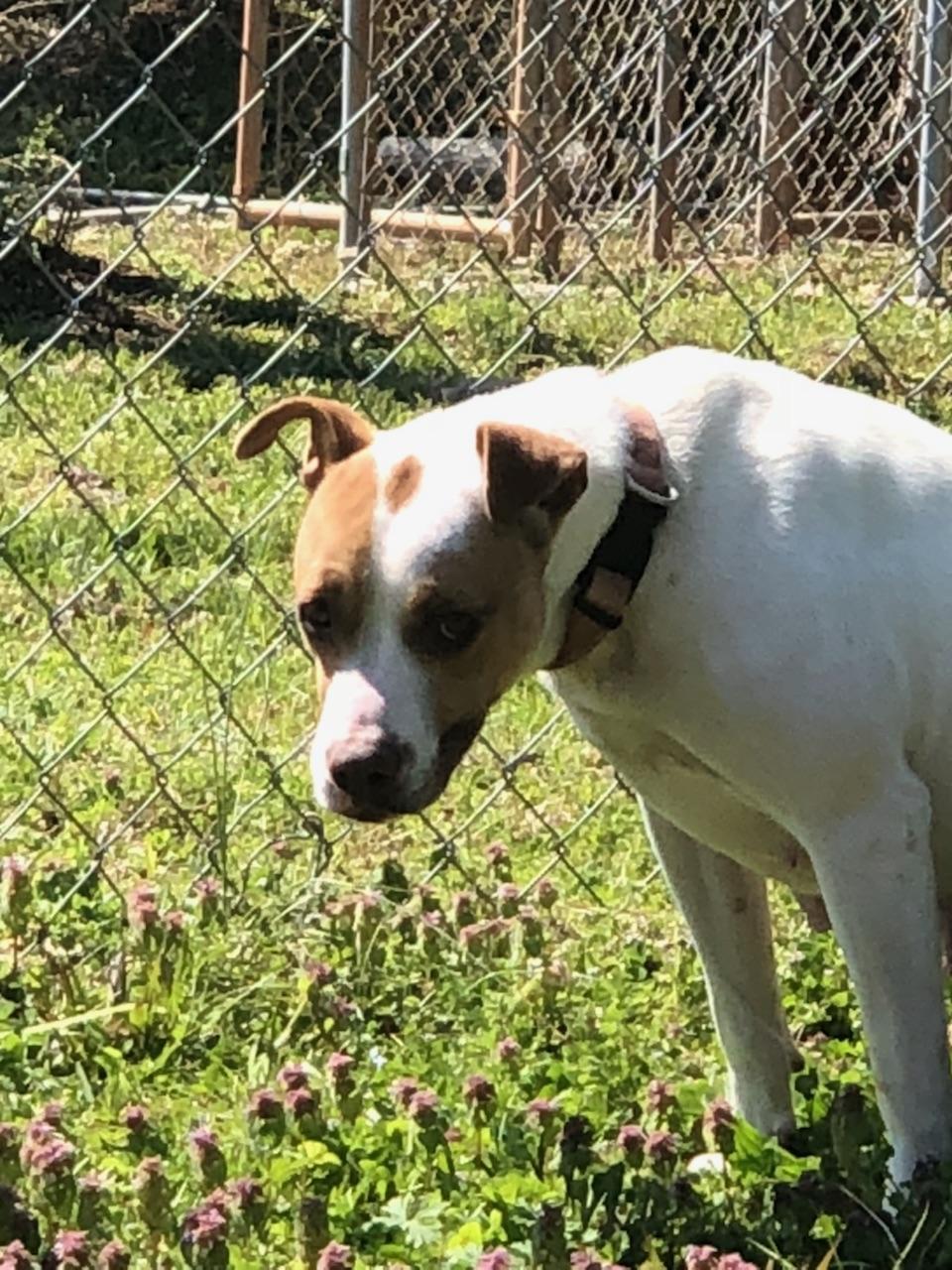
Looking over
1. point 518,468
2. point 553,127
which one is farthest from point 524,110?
point 518,468

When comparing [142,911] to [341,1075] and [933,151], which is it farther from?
[933,151]

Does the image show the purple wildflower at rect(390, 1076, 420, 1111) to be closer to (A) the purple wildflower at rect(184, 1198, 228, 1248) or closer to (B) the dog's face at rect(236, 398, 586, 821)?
(A) the purple wildflower at rect(184, 1198, 228, 1248)

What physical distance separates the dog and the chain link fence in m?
0.89

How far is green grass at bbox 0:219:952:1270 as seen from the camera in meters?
2.41

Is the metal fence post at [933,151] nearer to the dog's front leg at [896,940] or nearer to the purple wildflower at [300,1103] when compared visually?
the dog's front leg at [896,940]

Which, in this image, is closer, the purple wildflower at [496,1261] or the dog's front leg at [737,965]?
the purple wildflower at [496,1261]

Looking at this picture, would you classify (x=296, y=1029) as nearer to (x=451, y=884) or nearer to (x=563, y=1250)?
(x=451, y=884)

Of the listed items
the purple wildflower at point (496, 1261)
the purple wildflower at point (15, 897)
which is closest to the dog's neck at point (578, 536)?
the purple wildflower at point (496, 1261)

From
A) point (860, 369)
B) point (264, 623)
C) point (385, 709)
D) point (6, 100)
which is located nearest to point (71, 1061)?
point (385, 709)

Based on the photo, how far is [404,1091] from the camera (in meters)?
2.63

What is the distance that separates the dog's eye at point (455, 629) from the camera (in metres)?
2.19

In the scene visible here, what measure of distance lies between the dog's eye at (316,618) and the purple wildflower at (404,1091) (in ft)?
2.16

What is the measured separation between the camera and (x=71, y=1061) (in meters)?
2.89

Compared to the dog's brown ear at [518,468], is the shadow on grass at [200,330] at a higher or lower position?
lower
